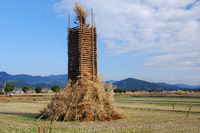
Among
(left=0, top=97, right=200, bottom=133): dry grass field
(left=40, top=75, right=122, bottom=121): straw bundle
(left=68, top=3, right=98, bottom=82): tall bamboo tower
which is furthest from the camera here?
(left=68, top=3, right=98, bottom=82): tall bamboo tower

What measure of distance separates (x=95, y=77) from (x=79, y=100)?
2543 millimetres

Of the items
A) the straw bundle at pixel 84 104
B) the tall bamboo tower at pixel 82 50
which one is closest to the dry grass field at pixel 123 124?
the straw bundle at pixel 84 104

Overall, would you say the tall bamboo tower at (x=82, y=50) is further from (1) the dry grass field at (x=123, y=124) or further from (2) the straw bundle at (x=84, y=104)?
(1) the dry grass field at (x=123, y=124)

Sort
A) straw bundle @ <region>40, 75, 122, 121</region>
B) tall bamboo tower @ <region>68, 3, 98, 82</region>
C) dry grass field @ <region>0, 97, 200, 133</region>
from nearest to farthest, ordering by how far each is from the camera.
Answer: dry grass field @ <region>0, 97, 200, 133</region> → straw bundle @ <region>40, 75, 122, 121</region> → tall bamboo tower @ <region>68, 3, 98, 82</region>

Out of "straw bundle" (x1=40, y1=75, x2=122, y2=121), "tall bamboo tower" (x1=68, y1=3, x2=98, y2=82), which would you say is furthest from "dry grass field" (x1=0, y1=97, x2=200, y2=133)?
"tall bamboo tower" (x1=68, y1=3, x2=98, y2=82)

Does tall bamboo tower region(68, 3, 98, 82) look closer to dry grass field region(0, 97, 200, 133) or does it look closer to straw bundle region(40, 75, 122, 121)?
straw bundle region(40, 75, 122, 121)

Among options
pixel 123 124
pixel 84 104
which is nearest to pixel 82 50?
pixel 84 104

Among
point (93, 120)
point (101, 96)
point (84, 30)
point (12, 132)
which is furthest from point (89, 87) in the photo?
point (12, 132)

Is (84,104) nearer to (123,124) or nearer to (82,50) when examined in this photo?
(123,124)

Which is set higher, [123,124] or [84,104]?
[84,104]

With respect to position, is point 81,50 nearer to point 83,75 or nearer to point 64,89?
point 83,75

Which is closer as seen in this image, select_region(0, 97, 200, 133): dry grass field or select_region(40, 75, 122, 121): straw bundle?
select_region(0, 97, 200, 133): dry grass field

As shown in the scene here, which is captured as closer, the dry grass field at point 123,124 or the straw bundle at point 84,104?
the dry grass field at point 123,124

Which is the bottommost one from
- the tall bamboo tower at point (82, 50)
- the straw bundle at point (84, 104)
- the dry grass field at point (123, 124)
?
the dry grass field at point (123, 124)
